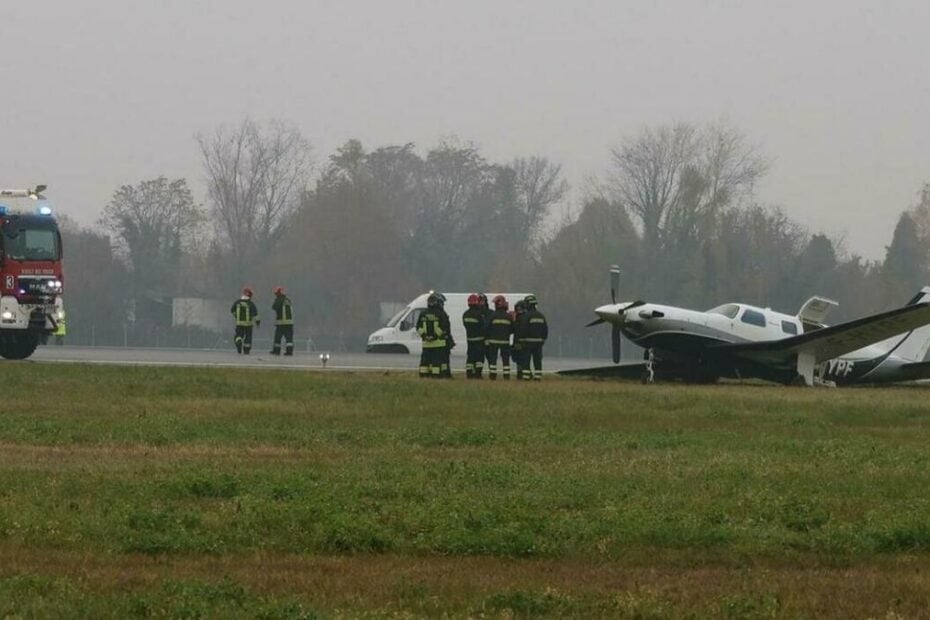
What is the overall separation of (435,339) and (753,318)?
752 centimetres

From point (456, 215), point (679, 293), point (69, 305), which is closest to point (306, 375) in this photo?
point (679, 293)

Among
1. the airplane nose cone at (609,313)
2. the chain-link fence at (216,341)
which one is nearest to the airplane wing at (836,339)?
the airplane nose cone at (609,313)

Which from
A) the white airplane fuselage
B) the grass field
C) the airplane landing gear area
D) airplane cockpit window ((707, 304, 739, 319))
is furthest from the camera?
airplane cockpit window ((707, 304, 739, 319))

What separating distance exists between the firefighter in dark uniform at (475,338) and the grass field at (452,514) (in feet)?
36.5

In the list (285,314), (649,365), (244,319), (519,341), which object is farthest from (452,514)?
(244,319)

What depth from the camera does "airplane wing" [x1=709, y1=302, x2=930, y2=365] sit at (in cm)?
3466

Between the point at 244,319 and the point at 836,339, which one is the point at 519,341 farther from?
the point at 244,319

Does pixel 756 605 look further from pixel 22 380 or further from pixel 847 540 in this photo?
pixel 22 380

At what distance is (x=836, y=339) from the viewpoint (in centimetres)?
3562

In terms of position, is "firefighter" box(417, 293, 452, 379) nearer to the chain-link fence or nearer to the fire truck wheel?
the fire truck wheel

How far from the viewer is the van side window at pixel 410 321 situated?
202 ft

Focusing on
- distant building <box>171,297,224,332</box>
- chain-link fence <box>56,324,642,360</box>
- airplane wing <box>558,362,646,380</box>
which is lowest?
airplane wing <box>558,362,646,380</box>

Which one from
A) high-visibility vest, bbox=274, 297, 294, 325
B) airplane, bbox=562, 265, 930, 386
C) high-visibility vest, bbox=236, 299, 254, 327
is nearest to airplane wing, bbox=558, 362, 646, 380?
airplane, bbox=562, 265, 930, 386

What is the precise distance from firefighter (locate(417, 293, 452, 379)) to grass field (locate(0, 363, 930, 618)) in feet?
34.8
